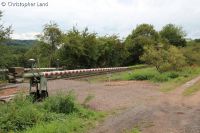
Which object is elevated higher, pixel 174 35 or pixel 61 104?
pixel 174 35

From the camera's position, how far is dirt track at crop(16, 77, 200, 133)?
10.1 metres

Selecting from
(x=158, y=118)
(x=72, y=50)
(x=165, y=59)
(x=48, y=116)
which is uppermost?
(x=72, y=50)

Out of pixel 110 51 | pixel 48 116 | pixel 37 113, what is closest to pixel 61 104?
pixel 48 116

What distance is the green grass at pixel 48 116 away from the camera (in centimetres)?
934

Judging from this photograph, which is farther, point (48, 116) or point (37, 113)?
point (48, 116)

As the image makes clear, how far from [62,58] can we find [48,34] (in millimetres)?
9285

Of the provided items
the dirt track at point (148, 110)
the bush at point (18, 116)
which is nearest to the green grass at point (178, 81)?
the dirt track at point (148, 110)

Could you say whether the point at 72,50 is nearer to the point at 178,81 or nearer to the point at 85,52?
the point at 85,52

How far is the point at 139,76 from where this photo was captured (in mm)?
25891

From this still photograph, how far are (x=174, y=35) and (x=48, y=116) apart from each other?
211 feet

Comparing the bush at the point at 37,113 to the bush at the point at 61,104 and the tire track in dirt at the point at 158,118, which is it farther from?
the tire track in dirt at the point at 158,118

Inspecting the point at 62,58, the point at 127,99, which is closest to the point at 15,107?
the point at 127,99

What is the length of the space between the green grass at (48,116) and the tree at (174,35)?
60856mm

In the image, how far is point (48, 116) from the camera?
10492 mm
